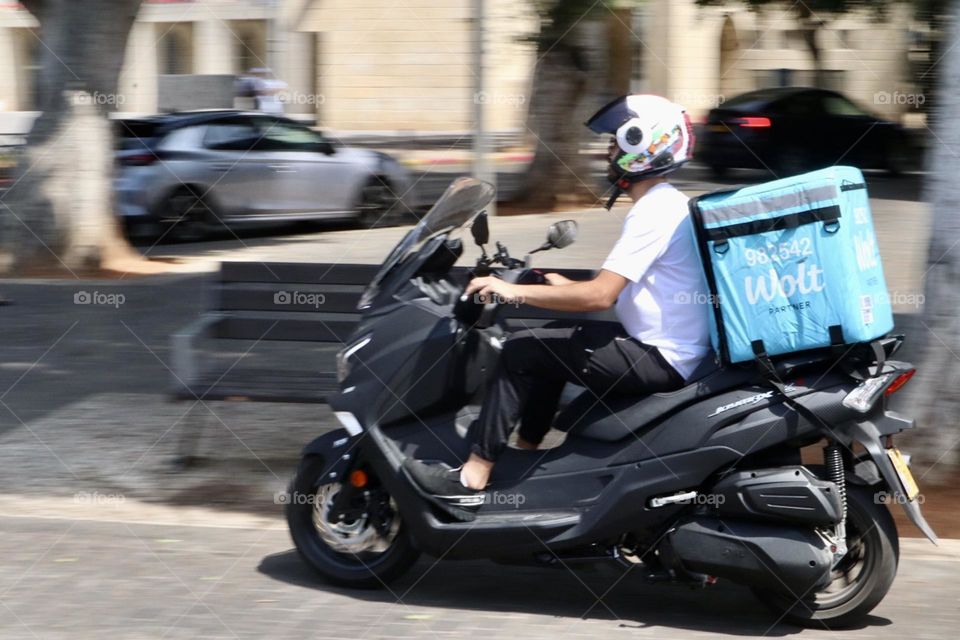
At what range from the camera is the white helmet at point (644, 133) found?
4324 mm

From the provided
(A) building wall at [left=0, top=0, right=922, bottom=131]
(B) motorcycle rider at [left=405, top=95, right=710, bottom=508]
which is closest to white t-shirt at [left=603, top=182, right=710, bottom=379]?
(B) motorcycle rider at [left=405, top=95, right=710, bottom=508]

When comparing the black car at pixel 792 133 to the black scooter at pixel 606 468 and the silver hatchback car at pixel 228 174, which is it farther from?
the black scooter at pixel 606 468

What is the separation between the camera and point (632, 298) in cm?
440

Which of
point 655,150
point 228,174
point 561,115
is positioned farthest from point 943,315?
point 561,115

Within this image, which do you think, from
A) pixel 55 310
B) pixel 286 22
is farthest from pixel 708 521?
pixel 286 22

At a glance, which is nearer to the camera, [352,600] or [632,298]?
[632,298]

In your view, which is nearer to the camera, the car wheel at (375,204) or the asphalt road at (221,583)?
the asphalt road at (221,583)

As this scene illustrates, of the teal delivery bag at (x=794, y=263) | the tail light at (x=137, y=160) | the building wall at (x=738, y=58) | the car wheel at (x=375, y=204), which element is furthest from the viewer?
the building wall at (x=738, y=58)

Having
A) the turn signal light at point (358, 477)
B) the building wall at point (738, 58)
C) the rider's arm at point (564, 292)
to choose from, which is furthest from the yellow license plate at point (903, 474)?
the building wall at point (738, 58)

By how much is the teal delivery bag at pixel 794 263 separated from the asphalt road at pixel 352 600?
99 cm

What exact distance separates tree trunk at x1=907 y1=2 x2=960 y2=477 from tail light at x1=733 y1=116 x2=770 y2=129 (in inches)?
525

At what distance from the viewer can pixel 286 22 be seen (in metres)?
31.8

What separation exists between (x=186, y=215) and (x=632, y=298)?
1057 cm

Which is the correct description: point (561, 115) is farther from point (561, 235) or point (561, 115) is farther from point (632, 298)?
point (561, 235)
